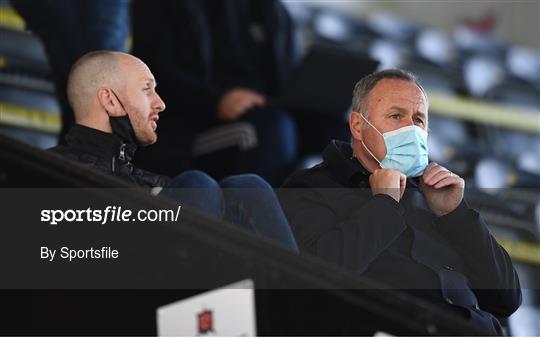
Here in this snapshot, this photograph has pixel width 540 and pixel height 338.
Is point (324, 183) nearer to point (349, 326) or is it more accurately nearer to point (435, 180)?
point (435, 180)

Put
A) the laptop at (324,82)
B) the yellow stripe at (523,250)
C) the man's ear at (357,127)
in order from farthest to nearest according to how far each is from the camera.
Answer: the yellow stripe at (523,250) < the laptop at (324,82) < the man's ear at (357,127)

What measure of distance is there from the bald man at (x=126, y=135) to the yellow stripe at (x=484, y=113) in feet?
13.5

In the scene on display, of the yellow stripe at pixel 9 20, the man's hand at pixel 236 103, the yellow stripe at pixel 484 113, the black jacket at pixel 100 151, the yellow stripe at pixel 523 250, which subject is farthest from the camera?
the yellow stripe at pixel 484 113

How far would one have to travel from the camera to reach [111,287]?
8.25 ft

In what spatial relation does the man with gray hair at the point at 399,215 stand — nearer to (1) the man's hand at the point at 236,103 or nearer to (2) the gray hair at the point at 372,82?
(2) the gray hair at the point at 372,82

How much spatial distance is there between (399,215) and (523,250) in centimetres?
263

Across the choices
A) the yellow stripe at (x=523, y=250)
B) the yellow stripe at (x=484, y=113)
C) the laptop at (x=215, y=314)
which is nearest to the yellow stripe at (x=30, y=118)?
the yellow stripe at (x=523, y=250)

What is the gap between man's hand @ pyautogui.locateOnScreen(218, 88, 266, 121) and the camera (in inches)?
182

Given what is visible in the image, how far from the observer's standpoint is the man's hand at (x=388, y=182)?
2.76 m

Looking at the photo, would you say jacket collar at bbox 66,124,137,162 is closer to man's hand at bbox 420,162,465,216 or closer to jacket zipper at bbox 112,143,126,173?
jacket zipper at bbox 112,143,126,173

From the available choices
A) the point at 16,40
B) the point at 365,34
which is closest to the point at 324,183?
the point at 16,40

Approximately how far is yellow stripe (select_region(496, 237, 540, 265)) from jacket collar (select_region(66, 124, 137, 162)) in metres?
2.61

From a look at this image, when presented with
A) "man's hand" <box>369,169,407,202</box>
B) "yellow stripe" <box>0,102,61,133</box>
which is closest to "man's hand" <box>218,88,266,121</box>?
"yellow stripe" <box>0,102,61,133</box>

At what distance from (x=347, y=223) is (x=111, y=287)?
49cm
